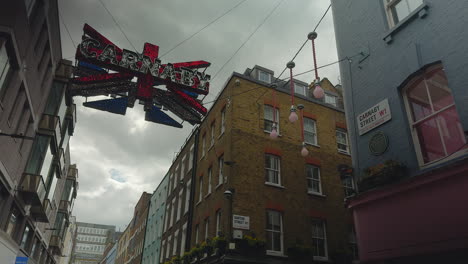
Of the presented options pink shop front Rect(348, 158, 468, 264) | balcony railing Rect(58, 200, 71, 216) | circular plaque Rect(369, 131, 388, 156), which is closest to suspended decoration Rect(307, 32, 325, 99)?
circular plaque Rect(369, 131, 388, 156)

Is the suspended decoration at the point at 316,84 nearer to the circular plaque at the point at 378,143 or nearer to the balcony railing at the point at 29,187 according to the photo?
the circular plaque at the point at 378,143

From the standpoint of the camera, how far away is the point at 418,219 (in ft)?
22.3

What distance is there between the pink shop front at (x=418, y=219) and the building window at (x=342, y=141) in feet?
45.9

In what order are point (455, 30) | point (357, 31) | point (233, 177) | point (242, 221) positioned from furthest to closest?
point (233, 177) → point (242, 221) → point (357, 31) → point (455, 30)

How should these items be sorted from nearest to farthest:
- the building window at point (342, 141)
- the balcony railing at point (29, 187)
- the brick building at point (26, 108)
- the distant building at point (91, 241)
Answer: the brick building at point (26, 108) → the balcony railing at point (29, 187) → the building window at point (342, 141) → the distant building at point (91, 241)

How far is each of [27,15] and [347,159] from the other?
18447mm

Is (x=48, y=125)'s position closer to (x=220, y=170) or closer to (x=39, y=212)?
(x=39, y=212)

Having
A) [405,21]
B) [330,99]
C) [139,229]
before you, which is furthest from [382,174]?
[139,229]

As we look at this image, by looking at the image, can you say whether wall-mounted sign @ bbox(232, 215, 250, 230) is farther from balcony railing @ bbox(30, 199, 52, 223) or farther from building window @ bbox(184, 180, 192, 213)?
balcony railing @ bbox(30, 199, 52, 223)

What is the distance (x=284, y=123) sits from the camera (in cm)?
2030

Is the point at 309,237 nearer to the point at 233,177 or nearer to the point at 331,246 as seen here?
the point at 331,246

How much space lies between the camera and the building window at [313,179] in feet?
63.6

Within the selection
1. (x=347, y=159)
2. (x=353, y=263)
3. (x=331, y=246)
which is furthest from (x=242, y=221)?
(x=347, y=159)

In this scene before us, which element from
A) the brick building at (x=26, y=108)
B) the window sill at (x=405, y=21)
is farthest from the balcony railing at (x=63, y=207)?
the window sill at (x=405, y=21)
